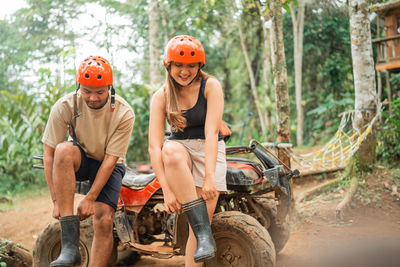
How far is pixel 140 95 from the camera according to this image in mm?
10664

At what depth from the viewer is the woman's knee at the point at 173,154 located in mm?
2686

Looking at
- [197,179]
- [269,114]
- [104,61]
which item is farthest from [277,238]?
[269,114]

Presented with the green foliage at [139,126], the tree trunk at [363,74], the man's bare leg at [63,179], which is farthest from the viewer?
the green foliage at [139,126]

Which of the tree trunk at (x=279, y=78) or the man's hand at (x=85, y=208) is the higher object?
the tree trunk at (x=279, y=78)

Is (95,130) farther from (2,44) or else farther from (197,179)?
(2,44)

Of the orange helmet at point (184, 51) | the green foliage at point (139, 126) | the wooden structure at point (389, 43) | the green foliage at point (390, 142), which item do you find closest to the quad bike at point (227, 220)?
the orange helmet at point (184, 51)

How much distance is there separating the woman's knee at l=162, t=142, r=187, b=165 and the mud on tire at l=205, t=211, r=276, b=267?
1.88ft

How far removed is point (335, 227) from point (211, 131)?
267 cm

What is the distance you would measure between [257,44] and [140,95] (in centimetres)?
670

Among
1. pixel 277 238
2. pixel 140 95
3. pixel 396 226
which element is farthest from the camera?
pixel 140 95

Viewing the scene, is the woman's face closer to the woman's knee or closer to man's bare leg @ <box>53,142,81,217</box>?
the woman's knee

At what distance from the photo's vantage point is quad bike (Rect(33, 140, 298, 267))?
2.85m

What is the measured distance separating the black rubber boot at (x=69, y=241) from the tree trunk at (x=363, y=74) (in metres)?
4.17

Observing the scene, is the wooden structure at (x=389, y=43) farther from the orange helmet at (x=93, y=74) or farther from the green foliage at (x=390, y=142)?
the orange helmet at (x=93, y=74)
